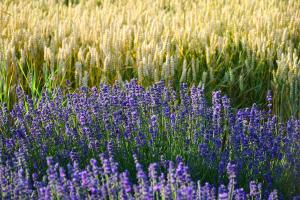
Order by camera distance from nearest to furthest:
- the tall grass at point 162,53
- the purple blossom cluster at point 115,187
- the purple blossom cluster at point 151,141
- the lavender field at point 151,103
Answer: the purple blossom cluster at point 115,187, the lavender field at point 151,103, the purple blossom cluster at point 151,141, the tall grass at point 162,53

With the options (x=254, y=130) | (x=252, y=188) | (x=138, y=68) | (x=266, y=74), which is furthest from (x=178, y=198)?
(x=266, y=74)

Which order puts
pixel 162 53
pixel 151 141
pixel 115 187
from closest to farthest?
pixel 115 187, pixel 151 141, pixel 162 53

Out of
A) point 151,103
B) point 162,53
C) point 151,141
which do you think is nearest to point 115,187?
point 151,141

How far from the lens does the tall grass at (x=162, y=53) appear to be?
443cm

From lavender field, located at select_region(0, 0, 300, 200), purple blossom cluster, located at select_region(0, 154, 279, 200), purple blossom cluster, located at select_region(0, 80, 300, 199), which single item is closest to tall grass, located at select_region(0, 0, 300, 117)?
lavender field, located at select_region(0, 0, 300, 200)

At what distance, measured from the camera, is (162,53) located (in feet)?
14.8

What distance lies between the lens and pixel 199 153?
3332 millimetres

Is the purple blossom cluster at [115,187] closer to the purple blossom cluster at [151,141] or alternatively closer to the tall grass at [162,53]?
the purple blossom cluster at [151,141]

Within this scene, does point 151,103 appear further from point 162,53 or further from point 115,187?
point 115,187

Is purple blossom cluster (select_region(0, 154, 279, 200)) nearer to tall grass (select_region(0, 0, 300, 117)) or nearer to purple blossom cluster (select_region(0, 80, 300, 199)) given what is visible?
purple blossom cluster (select_region(0, 80, 300, 199))

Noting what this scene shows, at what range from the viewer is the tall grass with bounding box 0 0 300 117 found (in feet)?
14.5

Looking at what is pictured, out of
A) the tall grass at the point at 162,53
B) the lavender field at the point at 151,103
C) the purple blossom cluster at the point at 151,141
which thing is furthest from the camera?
the tall grass at the point at 162,53

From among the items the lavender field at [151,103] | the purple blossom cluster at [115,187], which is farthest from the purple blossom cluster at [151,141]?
the purple blossom cluster at [115,187]

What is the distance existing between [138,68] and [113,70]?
27 centimetres
